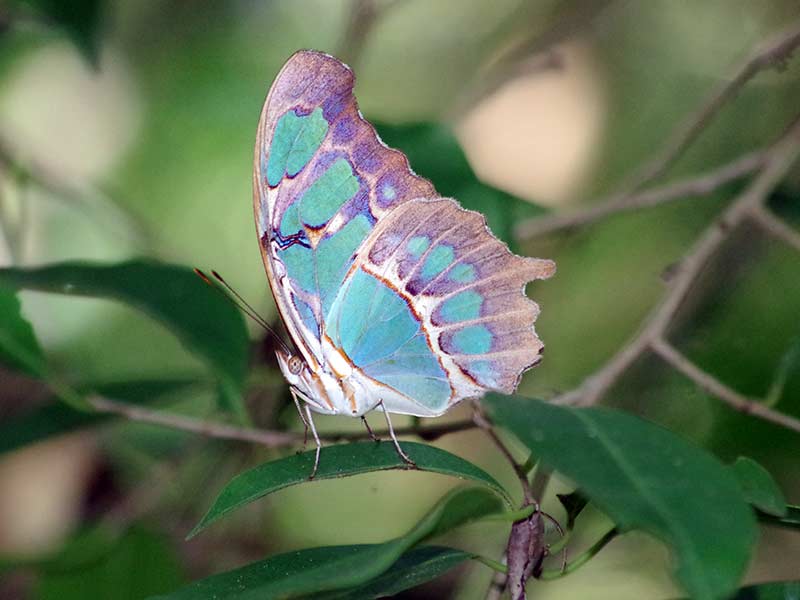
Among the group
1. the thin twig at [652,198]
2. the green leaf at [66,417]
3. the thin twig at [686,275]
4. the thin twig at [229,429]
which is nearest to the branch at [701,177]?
the thin twig at [652,198]

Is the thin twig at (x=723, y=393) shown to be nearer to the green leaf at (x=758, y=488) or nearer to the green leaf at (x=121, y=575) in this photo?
the green leaf at (x=758, y=488)

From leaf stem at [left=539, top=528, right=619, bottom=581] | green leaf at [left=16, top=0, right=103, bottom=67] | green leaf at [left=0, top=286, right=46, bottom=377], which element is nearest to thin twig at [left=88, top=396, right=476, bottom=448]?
green leaf at [left=0, top=286, right=46, bottom=377]

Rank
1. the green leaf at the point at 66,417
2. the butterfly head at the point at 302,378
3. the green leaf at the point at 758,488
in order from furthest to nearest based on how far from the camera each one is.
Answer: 1. the green leaf at the point at 66,417
2. the butterfly head at the point at 302,378
3. the green leaf at the point at 758,488

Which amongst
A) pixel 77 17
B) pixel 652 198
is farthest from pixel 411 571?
pixel 77 17

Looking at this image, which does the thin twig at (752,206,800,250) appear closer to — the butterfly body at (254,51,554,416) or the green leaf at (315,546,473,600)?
the butterfly body at (254,51,554,416)

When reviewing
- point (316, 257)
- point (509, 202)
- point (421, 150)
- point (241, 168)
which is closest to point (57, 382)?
point (316, 257)

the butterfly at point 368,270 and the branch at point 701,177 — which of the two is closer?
the butterfly at point 368,270
